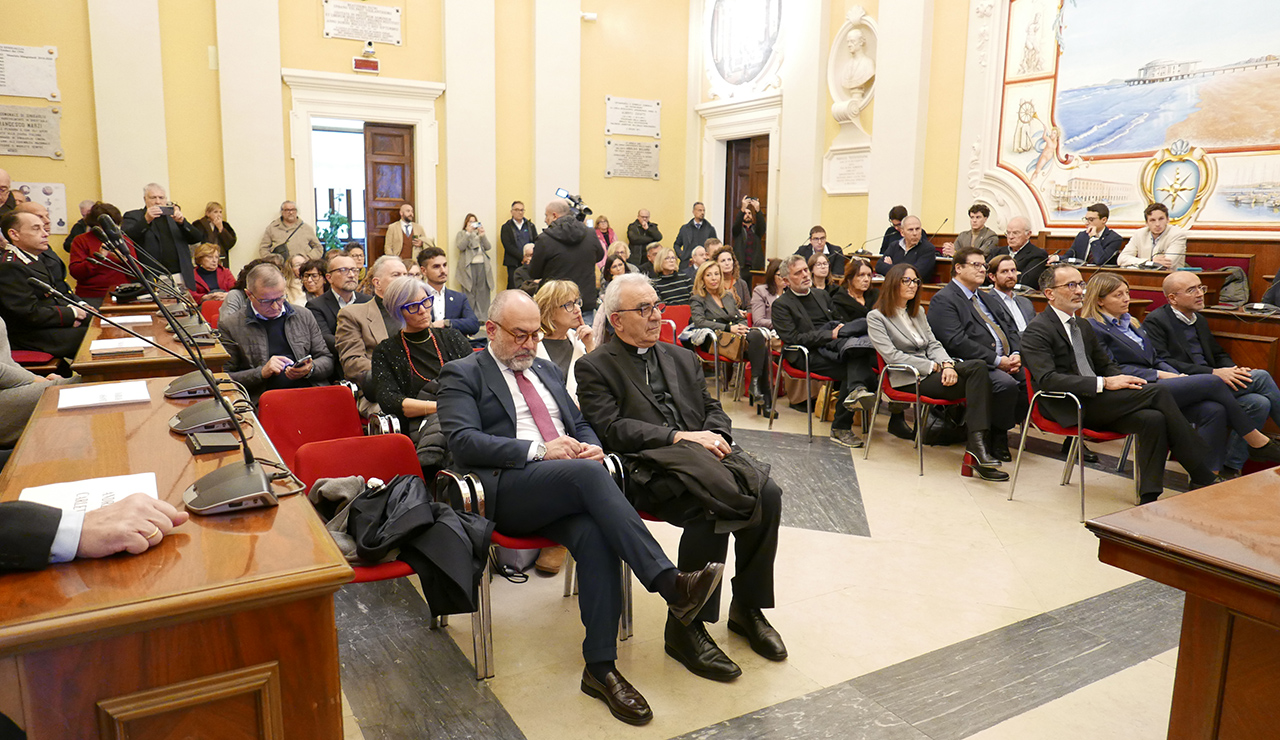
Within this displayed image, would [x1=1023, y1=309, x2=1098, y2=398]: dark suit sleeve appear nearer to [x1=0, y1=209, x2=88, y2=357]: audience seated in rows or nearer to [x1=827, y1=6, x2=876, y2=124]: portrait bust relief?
[x1=0, y1=209, x2=88, y2=357]: audience seated in rows

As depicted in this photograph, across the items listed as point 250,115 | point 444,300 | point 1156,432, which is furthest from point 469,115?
point 1156,432

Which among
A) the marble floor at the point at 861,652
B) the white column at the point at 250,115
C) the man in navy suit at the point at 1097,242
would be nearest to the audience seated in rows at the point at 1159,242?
the man in navy suit at the point at 1097,242

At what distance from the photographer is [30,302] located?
4.58m

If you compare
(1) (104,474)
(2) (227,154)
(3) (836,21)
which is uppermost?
(3) (836,21)

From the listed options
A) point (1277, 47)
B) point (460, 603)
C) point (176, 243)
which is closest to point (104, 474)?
point (460, 603)

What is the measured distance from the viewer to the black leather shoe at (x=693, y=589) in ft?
7.61

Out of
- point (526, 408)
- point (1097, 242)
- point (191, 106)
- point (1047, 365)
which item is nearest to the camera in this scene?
point (526, 408)

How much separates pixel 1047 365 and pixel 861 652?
2.32 metres

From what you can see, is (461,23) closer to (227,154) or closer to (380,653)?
(227,154)

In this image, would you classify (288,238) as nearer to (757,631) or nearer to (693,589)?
(757,631)

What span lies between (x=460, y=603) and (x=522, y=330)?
93 centimetres

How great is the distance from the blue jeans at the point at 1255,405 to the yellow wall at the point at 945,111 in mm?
4367

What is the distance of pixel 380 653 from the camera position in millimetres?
2609

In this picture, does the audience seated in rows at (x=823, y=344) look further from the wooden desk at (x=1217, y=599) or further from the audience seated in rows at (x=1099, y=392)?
the wooden desk at (x=1217, y=599)
